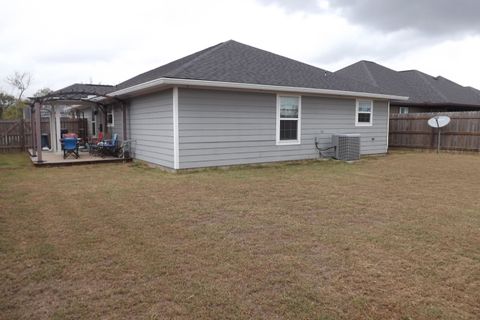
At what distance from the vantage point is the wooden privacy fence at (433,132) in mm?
13773

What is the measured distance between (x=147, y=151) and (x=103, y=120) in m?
5.52

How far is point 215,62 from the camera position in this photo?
974 centimetres

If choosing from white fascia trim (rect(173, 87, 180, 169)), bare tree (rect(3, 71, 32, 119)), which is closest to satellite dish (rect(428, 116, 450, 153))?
white fascia trim (rect(173, 87, 180, 169))

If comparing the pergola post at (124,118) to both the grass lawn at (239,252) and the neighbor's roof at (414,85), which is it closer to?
the grass lawn at (239,252)

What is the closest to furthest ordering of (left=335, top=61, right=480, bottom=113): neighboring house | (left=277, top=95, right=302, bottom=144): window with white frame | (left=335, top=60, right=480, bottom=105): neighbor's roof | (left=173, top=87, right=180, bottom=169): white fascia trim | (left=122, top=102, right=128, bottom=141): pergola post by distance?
1. (left=173, top=87, right=180, bottom=169): white fascia trim
2. (left=277, top=95, right=302, bottom=144): window with white frame
3. (left=122, top=102, right=128, bottom=141): pergola post
4. (left=335, top=61, right=480, bottom=113): neighboring house
5. (left=335, top=60, right=480, bottom=105): neighbor's roof

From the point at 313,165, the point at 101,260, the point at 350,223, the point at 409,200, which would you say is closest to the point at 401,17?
the point at 313,165

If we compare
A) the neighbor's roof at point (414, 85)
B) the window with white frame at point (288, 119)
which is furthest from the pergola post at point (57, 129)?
the neighbor's roof at point (414, 85)

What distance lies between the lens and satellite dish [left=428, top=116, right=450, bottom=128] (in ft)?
45.7

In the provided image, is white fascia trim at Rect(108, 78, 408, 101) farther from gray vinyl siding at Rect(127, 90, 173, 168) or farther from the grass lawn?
the grass lawn

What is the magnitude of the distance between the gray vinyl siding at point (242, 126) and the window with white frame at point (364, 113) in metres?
0.41

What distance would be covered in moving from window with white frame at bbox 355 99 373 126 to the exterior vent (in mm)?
1185

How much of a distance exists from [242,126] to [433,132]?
9.76 meters

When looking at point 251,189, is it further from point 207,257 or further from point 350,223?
point 207,257

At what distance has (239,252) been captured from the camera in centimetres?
352
